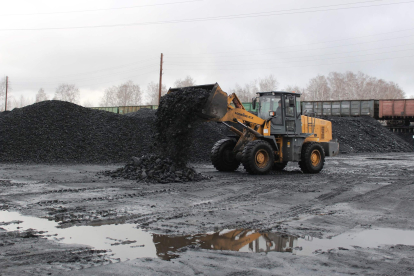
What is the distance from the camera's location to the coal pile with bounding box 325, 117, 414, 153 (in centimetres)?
3138

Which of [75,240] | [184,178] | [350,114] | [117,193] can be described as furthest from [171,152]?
[350,114]

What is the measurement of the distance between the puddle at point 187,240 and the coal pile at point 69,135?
37.3ft

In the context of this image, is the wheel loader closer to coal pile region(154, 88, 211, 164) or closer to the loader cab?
the loader cab

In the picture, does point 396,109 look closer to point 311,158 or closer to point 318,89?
point 311,158

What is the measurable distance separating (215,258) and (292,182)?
7.75 metres

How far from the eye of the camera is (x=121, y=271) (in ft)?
13.4

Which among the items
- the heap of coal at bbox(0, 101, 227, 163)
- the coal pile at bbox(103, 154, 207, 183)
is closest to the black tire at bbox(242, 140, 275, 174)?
the coal pile at bbox(103, 154, 207, 183)

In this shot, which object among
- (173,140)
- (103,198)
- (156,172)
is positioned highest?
(173,140)

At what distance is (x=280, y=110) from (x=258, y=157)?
76.3 inches

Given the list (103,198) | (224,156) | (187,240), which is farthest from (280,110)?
(187,240)

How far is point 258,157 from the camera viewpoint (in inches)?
525

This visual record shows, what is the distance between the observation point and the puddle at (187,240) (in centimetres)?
496

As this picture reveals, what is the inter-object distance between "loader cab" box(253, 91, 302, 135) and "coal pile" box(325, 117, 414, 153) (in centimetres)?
1695

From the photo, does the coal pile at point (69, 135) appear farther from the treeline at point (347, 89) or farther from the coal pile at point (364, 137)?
the treeline at point (347, 89)
